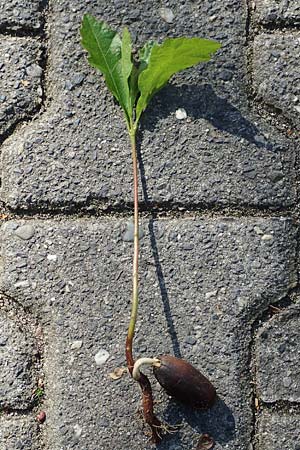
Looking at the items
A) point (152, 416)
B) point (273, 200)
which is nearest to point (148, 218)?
point (273, 200)

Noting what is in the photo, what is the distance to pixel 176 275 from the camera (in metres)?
1.44

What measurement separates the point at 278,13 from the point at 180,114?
0.28 metres

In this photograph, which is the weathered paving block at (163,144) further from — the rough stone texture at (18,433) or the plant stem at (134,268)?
the rough stone texture at (18,433)

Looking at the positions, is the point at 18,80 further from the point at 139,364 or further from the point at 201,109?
the point at 139,364

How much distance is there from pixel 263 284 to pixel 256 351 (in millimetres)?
121

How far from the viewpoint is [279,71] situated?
152 centimetres

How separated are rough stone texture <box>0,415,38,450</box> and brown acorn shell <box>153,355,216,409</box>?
0.25 meters

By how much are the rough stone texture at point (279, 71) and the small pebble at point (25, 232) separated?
0.50 metres

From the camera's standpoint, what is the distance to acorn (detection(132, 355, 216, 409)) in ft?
4.42

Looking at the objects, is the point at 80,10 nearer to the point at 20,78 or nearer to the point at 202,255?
the point at 20,78

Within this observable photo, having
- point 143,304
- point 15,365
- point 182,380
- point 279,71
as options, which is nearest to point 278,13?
point 279,71

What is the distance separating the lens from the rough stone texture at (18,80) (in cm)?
151

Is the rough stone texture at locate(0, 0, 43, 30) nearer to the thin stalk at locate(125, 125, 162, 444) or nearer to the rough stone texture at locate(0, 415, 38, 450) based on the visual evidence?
the thin stalk at locate(125, 125, 162, 444)

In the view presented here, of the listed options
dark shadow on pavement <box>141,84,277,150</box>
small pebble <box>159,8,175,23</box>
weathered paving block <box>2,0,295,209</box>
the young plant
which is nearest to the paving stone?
the young plant
